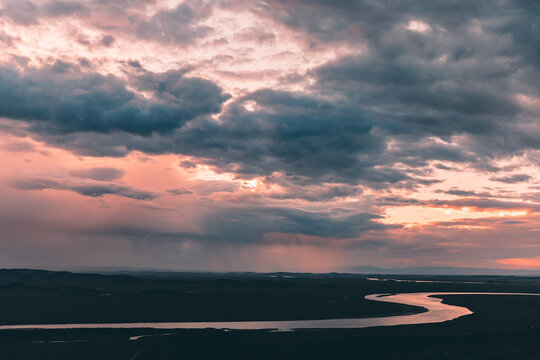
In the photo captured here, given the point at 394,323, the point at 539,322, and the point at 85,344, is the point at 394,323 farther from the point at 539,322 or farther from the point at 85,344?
the point at 85,344

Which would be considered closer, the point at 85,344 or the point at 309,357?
the point at 309,357

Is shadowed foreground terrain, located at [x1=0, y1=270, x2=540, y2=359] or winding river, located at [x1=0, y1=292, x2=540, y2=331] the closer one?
shadowed foreground terrain, located at [x1=0, y1=270, x2=540, y2=359]

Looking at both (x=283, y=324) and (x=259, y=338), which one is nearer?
(x=259, y=338)

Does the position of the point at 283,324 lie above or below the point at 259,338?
below

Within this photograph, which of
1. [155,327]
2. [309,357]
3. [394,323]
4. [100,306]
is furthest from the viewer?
[100,306]

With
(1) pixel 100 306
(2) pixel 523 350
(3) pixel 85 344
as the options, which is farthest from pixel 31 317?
(2) pixel 523 350

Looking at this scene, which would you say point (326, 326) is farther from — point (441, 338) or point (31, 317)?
point (31, 317)

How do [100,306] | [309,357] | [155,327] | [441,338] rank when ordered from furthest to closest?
[100,306], [155,327], [441,338], [309,357]

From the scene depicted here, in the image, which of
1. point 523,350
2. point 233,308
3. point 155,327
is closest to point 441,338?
point 523,350

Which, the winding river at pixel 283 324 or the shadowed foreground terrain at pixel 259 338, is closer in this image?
the shadowed foreground terrain at pixel 259 338
